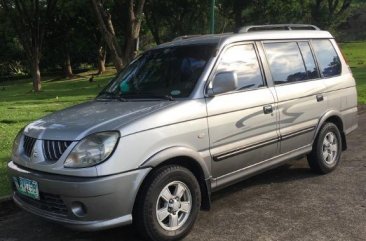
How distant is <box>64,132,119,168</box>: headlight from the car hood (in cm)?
7

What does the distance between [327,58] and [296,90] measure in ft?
3.53

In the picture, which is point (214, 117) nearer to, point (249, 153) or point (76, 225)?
point (249, 153)

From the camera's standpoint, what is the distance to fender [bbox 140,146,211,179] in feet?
14.2

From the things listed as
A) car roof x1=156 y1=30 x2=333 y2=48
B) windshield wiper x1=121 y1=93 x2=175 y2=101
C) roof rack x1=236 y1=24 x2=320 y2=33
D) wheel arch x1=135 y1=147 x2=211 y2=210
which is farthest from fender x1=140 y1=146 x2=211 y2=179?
roof rack x1=236 y1=24 x2=320 y2=33

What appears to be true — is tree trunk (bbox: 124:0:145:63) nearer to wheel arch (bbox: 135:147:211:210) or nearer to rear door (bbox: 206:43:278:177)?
rear door (bbox: 206:43:278:177)

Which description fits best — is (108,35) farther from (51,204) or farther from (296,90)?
(51,204)

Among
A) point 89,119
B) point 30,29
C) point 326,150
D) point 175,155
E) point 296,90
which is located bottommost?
point 326,150

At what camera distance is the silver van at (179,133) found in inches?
164

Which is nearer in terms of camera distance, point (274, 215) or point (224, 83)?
point (224, 83)

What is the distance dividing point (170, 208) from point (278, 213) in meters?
1.26

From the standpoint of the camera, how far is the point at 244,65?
5.48 metres

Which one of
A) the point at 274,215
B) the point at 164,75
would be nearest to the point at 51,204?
the point at 164,75

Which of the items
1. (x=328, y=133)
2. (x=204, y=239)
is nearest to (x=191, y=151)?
(x=204, y=239)

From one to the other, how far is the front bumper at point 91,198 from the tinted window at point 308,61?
293cm
